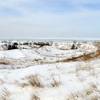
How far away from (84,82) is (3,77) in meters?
2.78

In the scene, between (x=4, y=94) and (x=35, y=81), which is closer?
(x=4, y=94)

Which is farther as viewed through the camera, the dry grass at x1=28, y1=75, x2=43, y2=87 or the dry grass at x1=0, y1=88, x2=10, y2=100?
the dry grass at x1=28, y1=75, x2=43, y2=87

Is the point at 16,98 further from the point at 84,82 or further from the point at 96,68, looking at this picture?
the point at 96,68

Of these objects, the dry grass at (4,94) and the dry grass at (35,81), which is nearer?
the dry grass at (4,94)

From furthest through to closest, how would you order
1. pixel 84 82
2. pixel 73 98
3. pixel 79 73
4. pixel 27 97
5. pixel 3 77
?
pixel 3 77 → pixel 79 73 → pixel 84 82 → pixel 27 97 → pixel 73 98

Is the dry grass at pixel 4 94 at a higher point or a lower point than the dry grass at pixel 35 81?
lower

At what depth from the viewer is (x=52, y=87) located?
6.43 meters

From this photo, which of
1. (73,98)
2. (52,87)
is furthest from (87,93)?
(52,87)

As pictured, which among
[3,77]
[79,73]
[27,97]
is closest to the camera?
[27,97]

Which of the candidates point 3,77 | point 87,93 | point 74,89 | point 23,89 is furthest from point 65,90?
point 3,77

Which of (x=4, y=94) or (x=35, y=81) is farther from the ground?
(x=35, y=81)

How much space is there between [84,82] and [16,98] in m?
1.72

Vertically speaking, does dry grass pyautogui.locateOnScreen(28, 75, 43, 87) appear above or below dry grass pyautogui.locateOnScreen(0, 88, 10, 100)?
above

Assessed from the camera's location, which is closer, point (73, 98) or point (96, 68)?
point (73, 98)
